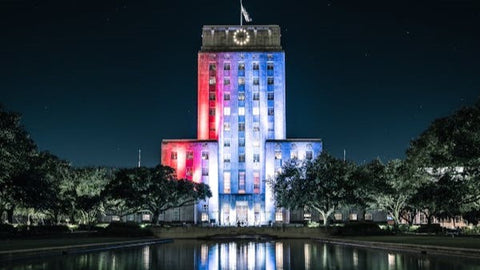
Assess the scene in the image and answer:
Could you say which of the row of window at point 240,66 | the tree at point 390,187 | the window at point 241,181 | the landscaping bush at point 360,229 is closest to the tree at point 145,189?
the landscaping bush at point 360,229

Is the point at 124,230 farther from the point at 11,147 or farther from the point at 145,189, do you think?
the point at 11,147

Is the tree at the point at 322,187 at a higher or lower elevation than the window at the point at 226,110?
lower

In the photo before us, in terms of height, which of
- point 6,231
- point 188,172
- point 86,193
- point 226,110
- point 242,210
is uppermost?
point 226,110

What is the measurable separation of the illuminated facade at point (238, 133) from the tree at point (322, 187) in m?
37.0

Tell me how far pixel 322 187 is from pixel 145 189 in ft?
90.8

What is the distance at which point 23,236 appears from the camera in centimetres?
5722

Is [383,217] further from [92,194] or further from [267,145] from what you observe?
[92,194]

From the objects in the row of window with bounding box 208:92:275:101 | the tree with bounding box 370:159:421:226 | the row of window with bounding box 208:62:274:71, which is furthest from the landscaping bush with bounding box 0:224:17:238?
the row of window with bounding box 208:62:274:71

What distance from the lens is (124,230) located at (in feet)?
242

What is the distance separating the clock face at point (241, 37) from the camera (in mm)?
136125

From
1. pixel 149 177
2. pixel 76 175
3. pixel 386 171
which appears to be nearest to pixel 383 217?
pixel 386 171

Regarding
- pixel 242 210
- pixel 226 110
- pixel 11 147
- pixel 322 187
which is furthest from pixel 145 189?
pixel 226 110

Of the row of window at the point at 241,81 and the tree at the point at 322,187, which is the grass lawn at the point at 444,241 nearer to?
the tree at the point at 322,187

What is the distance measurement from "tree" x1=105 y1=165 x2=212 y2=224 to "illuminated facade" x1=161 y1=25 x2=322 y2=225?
111 feet
